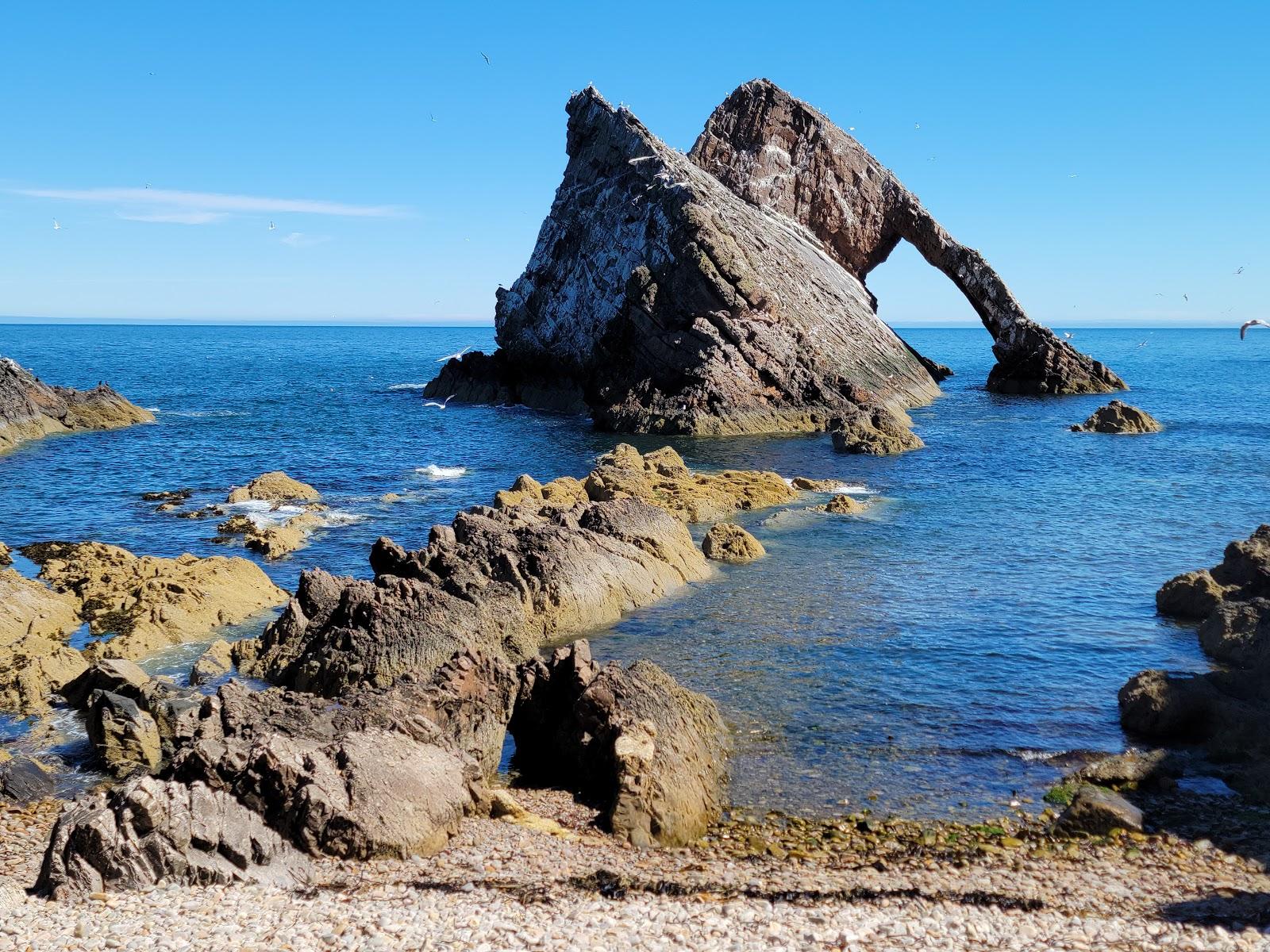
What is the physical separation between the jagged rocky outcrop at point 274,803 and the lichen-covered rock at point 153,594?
23.9 ft

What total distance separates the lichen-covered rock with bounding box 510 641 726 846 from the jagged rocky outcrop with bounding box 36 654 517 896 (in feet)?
4.22

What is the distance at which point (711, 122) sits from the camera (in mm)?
79438

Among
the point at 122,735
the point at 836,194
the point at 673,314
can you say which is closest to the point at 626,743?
the point at 122,735

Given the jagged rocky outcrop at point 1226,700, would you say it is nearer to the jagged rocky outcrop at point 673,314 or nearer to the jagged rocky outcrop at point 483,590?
the jagged rocky outcrop at point 483,590

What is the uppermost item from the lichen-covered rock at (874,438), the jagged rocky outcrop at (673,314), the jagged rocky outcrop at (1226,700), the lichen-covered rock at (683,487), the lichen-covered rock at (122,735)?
the jagged rocky outcrop at (673,314)

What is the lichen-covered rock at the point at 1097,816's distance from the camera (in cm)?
1392

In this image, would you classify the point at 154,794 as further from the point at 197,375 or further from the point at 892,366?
the point at 197,375

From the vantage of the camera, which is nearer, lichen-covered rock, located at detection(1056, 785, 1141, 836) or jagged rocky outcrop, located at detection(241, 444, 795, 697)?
lichen-covered rock, located at detection(1056, 785, 1141, 836)

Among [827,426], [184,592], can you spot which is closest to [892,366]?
[827,426]

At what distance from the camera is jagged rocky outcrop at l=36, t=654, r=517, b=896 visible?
38.7ft

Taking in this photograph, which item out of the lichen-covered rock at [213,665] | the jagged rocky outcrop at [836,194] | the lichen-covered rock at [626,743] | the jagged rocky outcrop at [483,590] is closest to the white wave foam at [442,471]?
the jagged rocky outcrop at [483,590]

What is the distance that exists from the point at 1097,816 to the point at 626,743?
6.19m

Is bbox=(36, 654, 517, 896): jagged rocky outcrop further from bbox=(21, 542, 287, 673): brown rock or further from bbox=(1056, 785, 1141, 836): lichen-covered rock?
bbox=(1056, 785, 1141, 836): lichen-covered rock

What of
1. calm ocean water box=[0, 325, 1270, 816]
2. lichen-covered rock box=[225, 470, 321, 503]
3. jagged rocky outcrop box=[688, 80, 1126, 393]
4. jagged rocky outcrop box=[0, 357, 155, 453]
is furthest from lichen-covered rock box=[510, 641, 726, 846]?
jagged rocky outcrop box=[688, 80, 1126, 393]
